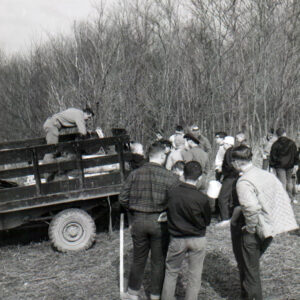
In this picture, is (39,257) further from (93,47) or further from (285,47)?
(285,47)

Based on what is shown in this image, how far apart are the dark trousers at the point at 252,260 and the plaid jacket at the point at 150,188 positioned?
937 mm

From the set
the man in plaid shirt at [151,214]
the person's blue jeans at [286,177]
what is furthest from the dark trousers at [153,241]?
the person's blue jeans at [286,177]

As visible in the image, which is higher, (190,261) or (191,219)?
(191,219)

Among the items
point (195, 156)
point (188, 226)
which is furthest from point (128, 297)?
point (195, 156)

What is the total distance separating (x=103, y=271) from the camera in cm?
642

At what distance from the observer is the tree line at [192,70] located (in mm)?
17781

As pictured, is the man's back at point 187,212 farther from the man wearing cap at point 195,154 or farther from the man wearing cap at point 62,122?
the man wearing cap at point 62,122

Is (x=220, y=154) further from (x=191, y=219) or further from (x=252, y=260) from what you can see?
(x=191, y=219)

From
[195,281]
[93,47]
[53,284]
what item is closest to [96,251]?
[53,284]

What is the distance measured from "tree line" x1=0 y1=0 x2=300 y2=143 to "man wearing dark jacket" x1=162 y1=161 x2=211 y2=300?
12.8 meters

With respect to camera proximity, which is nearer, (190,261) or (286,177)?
(190,261)

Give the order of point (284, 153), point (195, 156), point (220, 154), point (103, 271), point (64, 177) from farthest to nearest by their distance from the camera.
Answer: point (284, 153) → point (220, 154) → point (195, 156) → point (64, 177) → point (103, 271)

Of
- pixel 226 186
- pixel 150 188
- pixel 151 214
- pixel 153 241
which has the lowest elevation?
pixel 226 186

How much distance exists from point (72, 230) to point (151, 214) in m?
2.71
